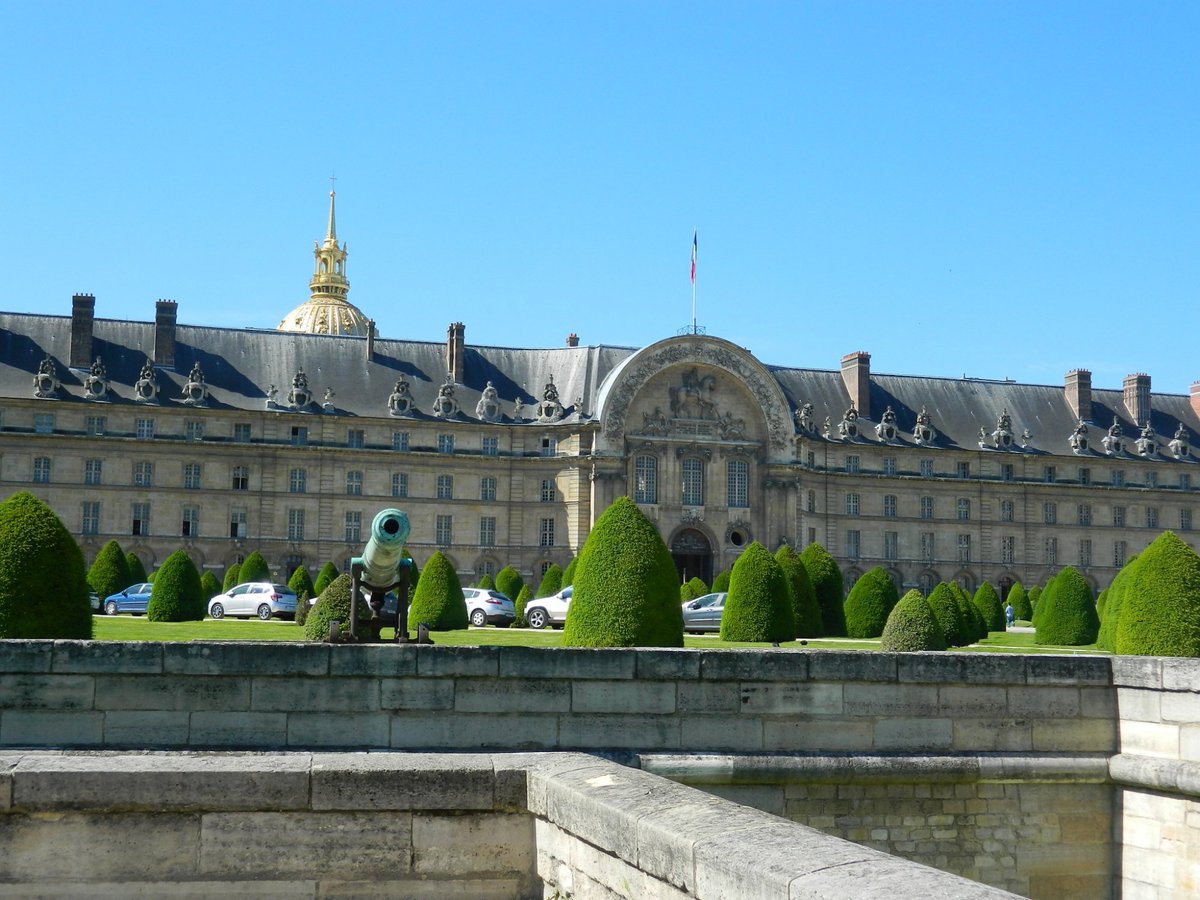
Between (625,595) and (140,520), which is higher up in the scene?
(140,520)

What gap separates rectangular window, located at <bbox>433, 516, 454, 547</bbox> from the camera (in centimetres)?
6288

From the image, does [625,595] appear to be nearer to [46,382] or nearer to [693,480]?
[46,382]

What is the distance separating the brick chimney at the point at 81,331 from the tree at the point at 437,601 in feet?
117

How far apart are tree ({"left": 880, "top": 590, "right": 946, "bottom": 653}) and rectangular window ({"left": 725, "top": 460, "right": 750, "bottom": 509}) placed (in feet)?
132

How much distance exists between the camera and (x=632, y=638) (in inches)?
618

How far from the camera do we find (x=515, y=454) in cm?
6450

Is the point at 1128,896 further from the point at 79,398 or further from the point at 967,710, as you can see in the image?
the point at 79,398

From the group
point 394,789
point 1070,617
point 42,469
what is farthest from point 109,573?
point 394,789

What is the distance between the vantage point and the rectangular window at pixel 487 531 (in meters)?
63.6

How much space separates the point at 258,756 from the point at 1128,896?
9375 mm

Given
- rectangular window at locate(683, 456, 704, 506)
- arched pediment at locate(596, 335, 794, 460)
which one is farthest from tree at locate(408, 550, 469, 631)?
rectangular window at locate(683, 456, 704, 506)

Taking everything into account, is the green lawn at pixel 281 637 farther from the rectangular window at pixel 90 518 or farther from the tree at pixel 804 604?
the rectangular window at pixel 90 518

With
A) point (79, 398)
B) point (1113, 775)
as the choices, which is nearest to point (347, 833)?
point (1113, 775)

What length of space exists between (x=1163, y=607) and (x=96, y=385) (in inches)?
2020
